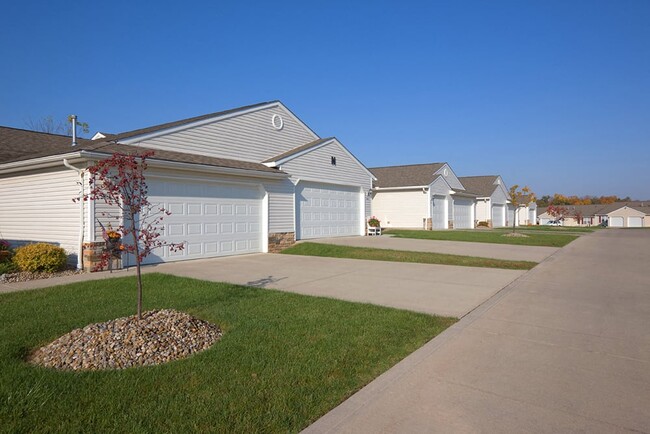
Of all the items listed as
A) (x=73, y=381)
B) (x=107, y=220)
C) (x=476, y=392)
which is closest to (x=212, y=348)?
(x=73, y=381)

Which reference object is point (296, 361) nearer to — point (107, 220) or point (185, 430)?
point (185, 430)

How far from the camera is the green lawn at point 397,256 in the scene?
1225cm

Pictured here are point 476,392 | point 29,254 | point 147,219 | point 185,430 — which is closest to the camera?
point 185,430

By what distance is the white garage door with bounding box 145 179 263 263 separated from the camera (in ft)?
38.8

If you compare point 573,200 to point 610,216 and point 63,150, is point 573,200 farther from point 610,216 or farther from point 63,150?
point 63,150

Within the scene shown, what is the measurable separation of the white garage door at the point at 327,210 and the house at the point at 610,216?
67586mm

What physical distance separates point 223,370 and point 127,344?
131cm

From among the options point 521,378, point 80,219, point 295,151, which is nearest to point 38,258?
point 80,219

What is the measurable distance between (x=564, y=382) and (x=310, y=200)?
1451 cm

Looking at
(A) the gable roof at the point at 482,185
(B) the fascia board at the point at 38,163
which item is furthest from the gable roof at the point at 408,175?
(B) the fascia board at the point at 38,163

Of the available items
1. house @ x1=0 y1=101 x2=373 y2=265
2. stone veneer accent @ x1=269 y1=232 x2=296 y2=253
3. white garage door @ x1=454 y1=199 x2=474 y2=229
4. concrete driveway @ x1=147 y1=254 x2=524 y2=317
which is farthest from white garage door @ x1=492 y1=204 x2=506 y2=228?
concrete driveway @ x1=147 y1=254 x2=524 y2=317

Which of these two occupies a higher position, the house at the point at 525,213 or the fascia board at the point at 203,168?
the fascia board at the point at 203,168

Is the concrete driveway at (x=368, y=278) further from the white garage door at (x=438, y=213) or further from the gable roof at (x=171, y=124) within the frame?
the white garage door at (x=438, y=213)

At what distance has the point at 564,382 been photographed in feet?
12.9
